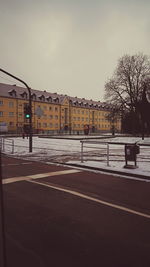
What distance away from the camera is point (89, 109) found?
110 m

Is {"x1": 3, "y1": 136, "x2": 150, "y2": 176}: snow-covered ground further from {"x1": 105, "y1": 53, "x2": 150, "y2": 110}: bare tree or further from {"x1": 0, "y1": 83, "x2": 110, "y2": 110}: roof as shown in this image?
{"x1": 0, "y1": 83, "x2": 110, "y2": 110}: roof

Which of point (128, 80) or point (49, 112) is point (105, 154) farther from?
point (49, 112)

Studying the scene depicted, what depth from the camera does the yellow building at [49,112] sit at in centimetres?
7369

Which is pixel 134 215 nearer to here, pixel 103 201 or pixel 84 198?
pixel 103 201

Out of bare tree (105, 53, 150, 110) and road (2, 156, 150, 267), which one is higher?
bare tree (105, 53, 150, 110)

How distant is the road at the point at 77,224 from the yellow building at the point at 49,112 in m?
45.9

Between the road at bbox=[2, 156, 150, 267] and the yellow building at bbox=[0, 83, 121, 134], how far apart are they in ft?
151

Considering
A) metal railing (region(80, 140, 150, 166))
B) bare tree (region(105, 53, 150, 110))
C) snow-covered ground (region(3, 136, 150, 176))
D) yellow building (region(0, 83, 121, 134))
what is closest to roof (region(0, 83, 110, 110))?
yellow building (region(0, 83, 121, 134))

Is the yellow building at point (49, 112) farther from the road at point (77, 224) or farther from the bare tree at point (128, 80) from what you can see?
the road at point (77, 224)

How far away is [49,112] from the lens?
291ft

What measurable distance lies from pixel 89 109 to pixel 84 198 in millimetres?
104294

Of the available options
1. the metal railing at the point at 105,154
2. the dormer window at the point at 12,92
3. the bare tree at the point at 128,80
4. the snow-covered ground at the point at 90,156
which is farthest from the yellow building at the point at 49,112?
the metal railing at the point at 105,154

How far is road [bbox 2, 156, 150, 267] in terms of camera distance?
11.0 feet

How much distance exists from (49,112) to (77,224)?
85.4 meters
